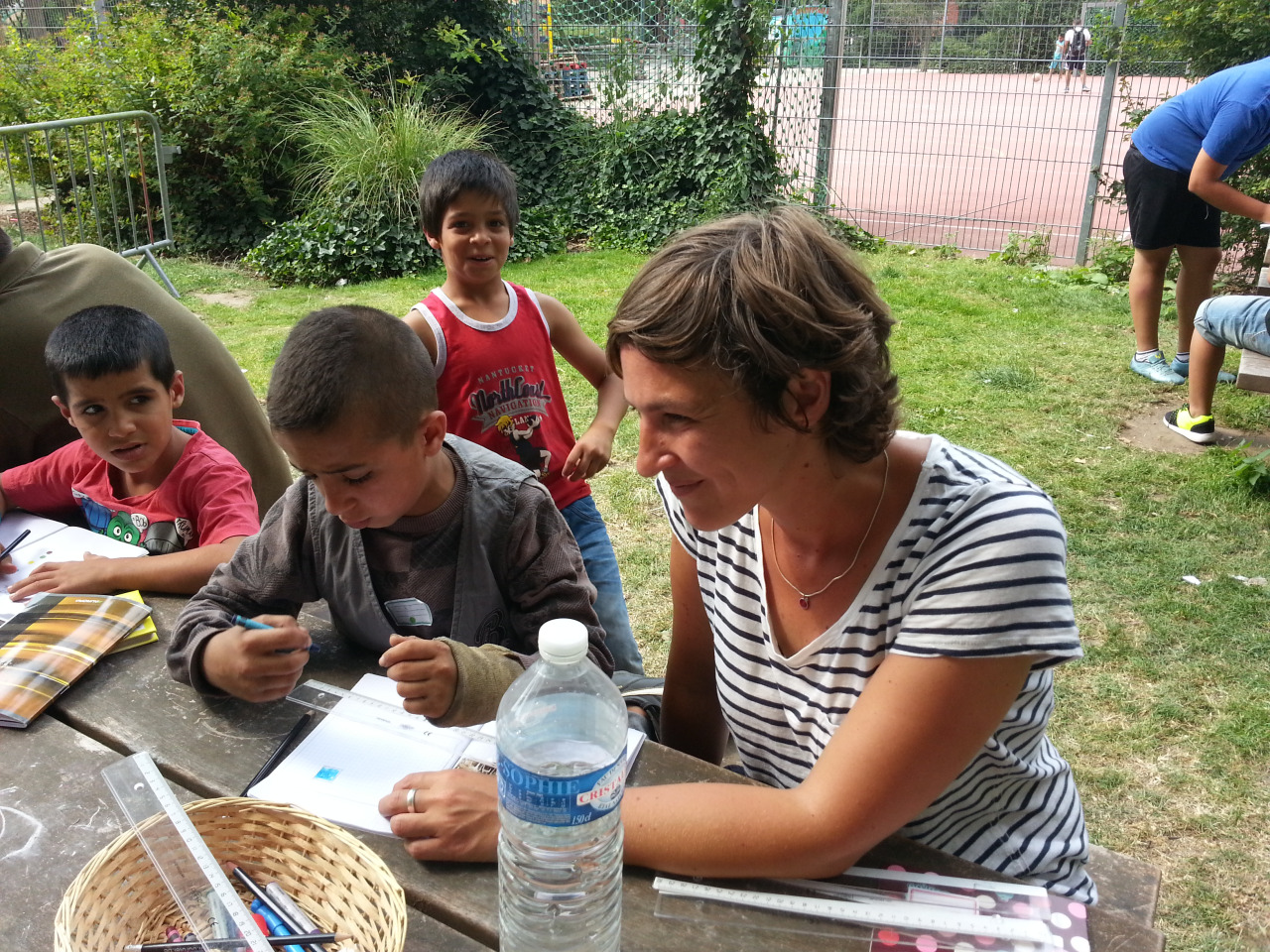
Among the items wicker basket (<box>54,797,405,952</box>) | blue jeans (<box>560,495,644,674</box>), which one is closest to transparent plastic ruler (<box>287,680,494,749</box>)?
wicker basket (<box>54,797,405,952</box>)

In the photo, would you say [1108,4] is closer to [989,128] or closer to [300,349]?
[989,128]

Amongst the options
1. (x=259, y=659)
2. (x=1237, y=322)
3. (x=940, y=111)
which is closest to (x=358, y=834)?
(x=259, y=659)

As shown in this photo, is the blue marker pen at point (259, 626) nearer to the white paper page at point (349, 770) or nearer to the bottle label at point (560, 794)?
the white paper page at point (349, 770)

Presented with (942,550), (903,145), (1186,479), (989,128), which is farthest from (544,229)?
(942,550)

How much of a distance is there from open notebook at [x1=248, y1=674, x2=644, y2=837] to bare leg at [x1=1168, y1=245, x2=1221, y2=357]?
5444 millimetres

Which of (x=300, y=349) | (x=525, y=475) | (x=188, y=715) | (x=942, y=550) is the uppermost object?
(x=300, y=349)

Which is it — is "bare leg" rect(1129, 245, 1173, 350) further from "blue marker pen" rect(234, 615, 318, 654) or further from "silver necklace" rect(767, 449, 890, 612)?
"blue marker pen" rect(234, 615, 318, 654)

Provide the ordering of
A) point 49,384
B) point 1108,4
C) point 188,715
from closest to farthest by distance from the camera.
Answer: point 188,715 → point 49,384 → point 1108,4

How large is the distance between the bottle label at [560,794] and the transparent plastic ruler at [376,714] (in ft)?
1.46

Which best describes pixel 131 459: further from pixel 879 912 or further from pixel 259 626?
pixel 879 912

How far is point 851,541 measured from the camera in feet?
4.77

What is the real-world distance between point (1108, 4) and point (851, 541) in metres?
8.09

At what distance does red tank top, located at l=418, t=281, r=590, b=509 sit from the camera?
287 cm

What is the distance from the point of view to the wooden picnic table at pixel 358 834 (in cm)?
116
